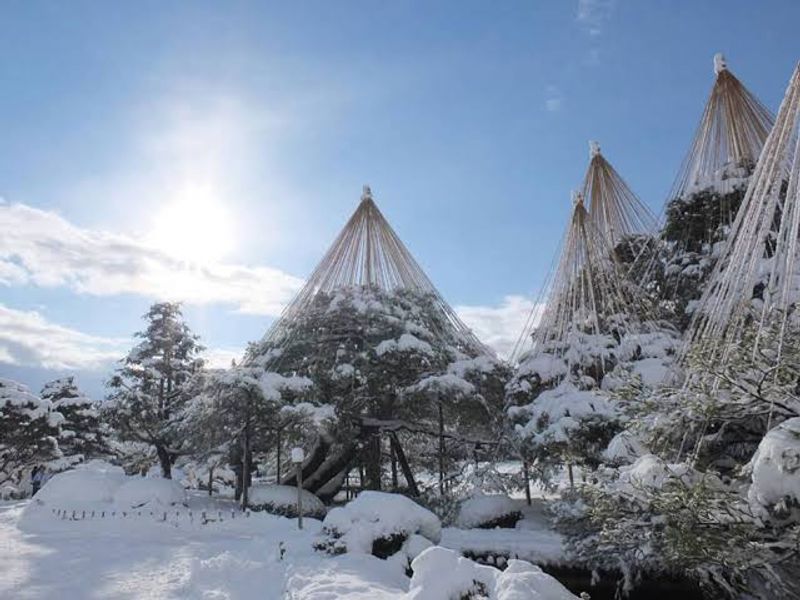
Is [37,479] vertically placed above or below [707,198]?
below

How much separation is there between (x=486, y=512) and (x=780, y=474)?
347 inches

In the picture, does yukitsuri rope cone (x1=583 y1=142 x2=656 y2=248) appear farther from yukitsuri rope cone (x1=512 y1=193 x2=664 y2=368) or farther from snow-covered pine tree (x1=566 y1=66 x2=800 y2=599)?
snow-covered pine tree (x1=566 y1=66 x2=800 y2=599)

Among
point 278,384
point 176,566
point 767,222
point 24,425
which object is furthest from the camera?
point 24,425

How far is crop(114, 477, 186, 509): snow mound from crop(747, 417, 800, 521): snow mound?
13395 mm

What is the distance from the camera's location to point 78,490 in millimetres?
13969

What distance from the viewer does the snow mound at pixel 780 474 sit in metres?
3.01

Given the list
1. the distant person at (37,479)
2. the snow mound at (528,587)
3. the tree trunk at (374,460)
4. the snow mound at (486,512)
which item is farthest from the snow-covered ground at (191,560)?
the distant person at (37,479)

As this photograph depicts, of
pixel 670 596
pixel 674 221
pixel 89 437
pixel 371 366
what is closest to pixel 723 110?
pixel 674 221

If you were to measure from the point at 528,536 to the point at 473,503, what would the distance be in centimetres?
147

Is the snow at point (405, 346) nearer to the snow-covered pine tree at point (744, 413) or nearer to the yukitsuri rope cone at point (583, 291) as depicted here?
the yukitsuri rope cone at point (583, 291)

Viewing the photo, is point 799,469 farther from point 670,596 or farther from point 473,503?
point 473,503

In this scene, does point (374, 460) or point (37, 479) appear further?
point (37, 479)

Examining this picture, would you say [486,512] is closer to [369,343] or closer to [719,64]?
[369,343]

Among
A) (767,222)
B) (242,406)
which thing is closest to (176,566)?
(242,406)
